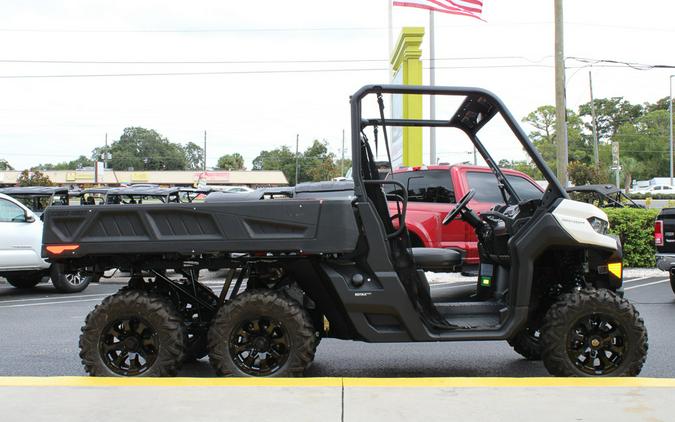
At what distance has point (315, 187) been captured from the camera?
44.8ft

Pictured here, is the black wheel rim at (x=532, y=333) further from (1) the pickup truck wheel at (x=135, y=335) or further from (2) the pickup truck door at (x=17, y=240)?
(2) the pickup truck door at (x=17, y=240)

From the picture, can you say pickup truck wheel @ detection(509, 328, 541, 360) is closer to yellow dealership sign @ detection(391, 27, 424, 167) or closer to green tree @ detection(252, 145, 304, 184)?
yellow dealership sign @ detection(391, 27, 424, 167)

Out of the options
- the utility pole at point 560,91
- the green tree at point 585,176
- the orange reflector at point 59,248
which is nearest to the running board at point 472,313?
the orange reflector at point 59,248

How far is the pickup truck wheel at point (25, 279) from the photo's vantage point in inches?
506

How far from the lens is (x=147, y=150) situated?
387 ft

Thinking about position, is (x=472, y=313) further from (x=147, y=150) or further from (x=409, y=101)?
(x=147, y=150)

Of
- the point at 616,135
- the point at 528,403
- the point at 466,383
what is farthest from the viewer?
the point at 616,135

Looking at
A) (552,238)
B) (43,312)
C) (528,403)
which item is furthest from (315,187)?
(528,403)

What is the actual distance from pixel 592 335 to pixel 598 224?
A: 84 centimetres

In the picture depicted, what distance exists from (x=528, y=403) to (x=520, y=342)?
6.38ft

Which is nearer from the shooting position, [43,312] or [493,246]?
[493,246]

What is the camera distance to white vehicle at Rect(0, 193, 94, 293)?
1159 centimetres

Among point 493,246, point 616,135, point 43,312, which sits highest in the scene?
point 616,135

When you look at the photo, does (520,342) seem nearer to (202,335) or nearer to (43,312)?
(202,335)
